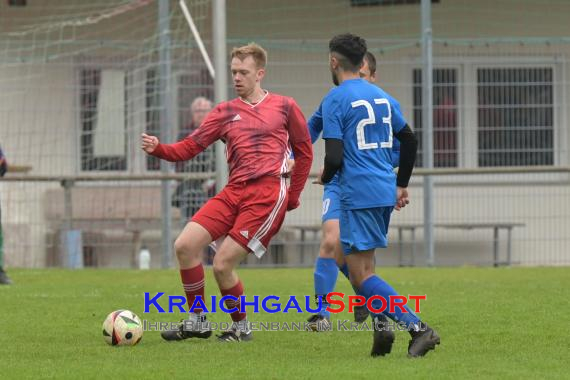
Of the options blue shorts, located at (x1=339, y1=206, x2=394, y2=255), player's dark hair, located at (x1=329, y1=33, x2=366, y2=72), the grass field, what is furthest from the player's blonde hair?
the grass field

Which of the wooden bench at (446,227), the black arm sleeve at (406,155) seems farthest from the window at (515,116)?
the black arm sleeve at (406,155)

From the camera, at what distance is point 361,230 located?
7301 millimetres

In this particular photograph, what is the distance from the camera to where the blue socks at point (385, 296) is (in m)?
7.23

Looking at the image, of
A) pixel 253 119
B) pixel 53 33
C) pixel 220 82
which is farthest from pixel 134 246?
pixel 253 119

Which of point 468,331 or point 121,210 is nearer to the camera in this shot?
point 468,331

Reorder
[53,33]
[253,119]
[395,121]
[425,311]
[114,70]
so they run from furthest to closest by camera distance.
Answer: [53,33]
[114,70]
[425,311]
[253,119]
[395,121]

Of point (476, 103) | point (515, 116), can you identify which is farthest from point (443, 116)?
point (515, 116)

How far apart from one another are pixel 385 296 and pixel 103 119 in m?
9.64

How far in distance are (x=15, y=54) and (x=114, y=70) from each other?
1.83 metres

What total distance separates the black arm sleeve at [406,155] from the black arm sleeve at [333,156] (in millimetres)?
436

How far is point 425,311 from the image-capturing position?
32.6ft

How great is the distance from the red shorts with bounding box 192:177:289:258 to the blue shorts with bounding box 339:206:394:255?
3.58 feet

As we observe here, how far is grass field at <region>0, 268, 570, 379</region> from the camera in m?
6.89

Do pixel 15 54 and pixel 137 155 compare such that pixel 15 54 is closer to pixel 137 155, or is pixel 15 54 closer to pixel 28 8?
pixel 28 8
